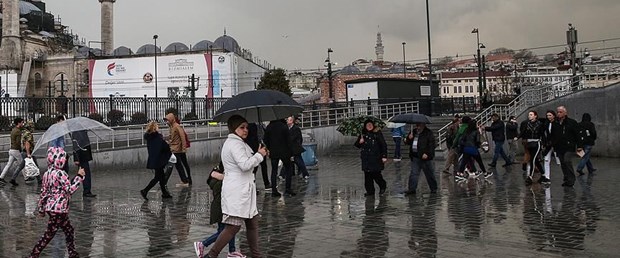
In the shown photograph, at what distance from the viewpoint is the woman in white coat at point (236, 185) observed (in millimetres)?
5820

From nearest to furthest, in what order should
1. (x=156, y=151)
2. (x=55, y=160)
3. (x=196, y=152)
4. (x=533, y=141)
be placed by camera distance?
(x=55, y=160), (x=156, y=151), (x=533, y=141), (x=196, y=152)

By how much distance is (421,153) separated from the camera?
11.7 metres

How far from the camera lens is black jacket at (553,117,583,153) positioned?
12.1 meters

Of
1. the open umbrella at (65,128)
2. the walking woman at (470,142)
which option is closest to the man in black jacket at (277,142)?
the open umbrella at (65,128)

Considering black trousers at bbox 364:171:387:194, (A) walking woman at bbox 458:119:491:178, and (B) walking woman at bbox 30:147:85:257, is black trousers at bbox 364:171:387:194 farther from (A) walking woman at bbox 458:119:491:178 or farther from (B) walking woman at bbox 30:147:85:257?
(B) walking woman at bbox 30:147:85:257

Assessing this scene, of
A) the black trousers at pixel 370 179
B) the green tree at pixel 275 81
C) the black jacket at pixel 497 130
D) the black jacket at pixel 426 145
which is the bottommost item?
the black trousers at pixel 370 179

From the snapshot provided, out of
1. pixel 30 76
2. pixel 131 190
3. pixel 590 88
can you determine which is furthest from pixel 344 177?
pixel 30 76

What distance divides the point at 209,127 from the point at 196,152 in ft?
4.92

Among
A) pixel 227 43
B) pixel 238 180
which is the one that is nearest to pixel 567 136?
pixel 238 180

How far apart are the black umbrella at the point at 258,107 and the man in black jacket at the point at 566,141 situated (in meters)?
6.37

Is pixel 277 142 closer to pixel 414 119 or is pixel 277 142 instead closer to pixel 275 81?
pixel 414 119

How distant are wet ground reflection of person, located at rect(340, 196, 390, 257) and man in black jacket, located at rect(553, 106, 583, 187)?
444cm

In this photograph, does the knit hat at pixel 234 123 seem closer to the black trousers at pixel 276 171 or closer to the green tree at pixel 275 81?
the black trousers at pixel 276 171

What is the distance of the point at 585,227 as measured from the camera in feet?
26.2
